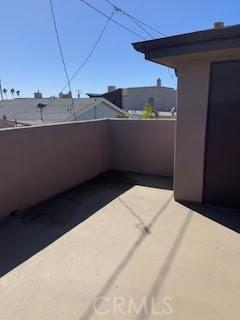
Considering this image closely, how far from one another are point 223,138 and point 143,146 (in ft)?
8.64

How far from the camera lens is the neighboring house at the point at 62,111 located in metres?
19.1

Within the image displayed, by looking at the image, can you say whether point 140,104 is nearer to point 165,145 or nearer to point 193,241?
point 165,145

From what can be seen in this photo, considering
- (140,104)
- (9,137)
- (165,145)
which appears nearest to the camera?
(9,137)

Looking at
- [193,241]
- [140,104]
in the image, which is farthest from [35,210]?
[140,104]

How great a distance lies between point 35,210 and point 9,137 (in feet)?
4.19

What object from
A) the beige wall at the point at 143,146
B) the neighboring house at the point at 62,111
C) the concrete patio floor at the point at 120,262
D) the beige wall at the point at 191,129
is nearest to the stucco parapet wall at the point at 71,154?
the beige wall at the point at 143,146

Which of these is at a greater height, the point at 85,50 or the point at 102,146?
the point at 85,50

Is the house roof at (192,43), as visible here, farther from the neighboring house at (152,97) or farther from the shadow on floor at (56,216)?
the neighboring house at (152,97)

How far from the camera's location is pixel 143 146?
712cm

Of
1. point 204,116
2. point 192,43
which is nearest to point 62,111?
point 204,116

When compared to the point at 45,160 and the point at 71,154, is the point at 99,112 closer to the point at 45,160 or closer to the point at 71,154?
the point at 71,154

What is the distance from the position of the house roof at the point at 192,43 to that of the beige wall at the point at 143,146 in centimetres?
240

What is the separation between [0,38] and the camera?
9.16 metres

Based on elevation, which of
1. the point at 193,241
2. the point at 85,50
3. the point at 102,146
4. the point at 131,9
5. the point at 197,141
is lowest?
the point at 193,241
